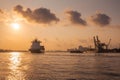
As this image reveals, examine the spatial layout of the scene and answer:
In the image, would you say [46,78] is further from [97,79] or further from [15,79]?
[97,79]

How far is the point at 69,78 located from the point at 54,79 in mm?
2879

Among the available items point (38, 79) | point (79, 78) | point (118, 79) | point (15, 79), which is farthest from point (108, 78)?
point (15, 79)

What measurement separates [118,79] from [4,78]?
18.5 m

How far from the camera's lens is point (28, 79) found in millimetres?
41188

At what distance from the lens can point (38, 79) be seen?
41.0 m

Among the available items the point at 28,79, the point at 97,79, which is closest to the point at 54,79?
the point at 28,79

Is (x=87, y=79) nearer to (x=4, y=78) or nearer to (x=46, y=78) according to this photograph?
(x=46, y=78)

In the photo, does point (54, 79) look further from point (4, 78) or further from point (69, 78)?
point (4, 78)

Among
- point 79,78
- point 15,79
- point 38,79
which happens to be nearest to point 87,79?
point 79,78

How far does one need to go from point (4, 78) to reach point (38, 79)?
18.9ft

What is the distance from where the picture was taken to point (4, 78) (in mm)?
42156

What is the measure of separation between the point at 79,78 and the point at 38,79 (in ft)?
22.7

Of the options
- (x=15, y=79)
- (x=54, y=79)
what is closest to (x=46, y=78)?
(x=54, y=79)

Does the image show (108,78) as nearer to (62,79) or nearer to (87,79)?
(87,79)
